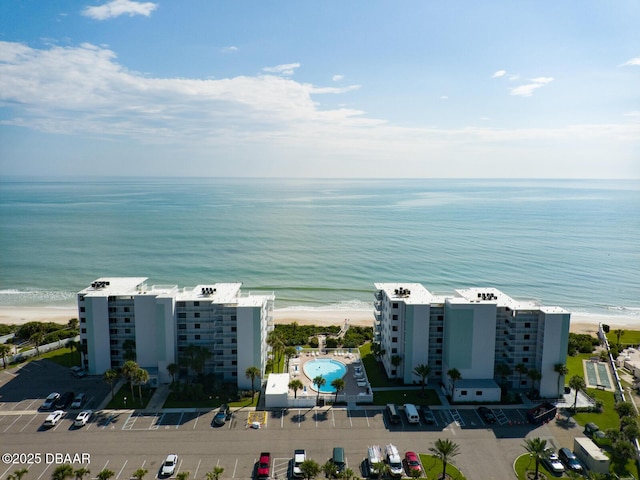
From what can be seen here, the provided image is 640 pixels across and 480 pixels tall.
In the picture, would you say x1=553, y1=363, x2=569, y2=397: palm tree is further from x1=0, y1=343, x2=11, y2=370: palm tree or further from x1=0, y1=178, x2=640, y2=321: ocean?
x1=0, y1=343, x2=11, y2=370: palm tree

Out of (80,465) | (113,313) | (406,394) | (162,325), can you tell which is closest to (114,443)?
(80,465)

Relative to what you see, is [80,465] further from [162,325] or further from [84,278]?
[84,278]

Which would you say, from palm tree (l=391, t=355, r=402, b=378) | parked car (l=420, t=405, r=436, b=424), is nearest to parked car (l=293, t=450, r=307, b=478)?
parked car (l=420, t=405, r=436, b=424)

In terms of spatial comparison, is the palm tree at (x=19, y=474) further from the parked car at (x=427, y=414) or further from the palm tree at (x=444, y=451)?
the parked car at (x=427, y=414)

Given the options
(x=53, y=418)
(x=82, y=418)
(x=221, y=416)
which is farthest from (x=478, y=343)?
(x=53, y=418)

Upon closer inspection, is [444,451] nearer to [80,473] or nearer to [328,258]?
[80,473]

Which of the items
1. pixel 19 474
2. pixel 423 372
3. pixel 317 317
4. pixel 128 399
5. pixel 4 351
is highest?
pixel 423 372

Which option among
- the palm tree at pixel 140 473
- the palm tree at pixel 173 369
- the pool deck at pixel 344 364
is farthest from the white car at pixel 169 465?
the pool deck at pixel 344 364
